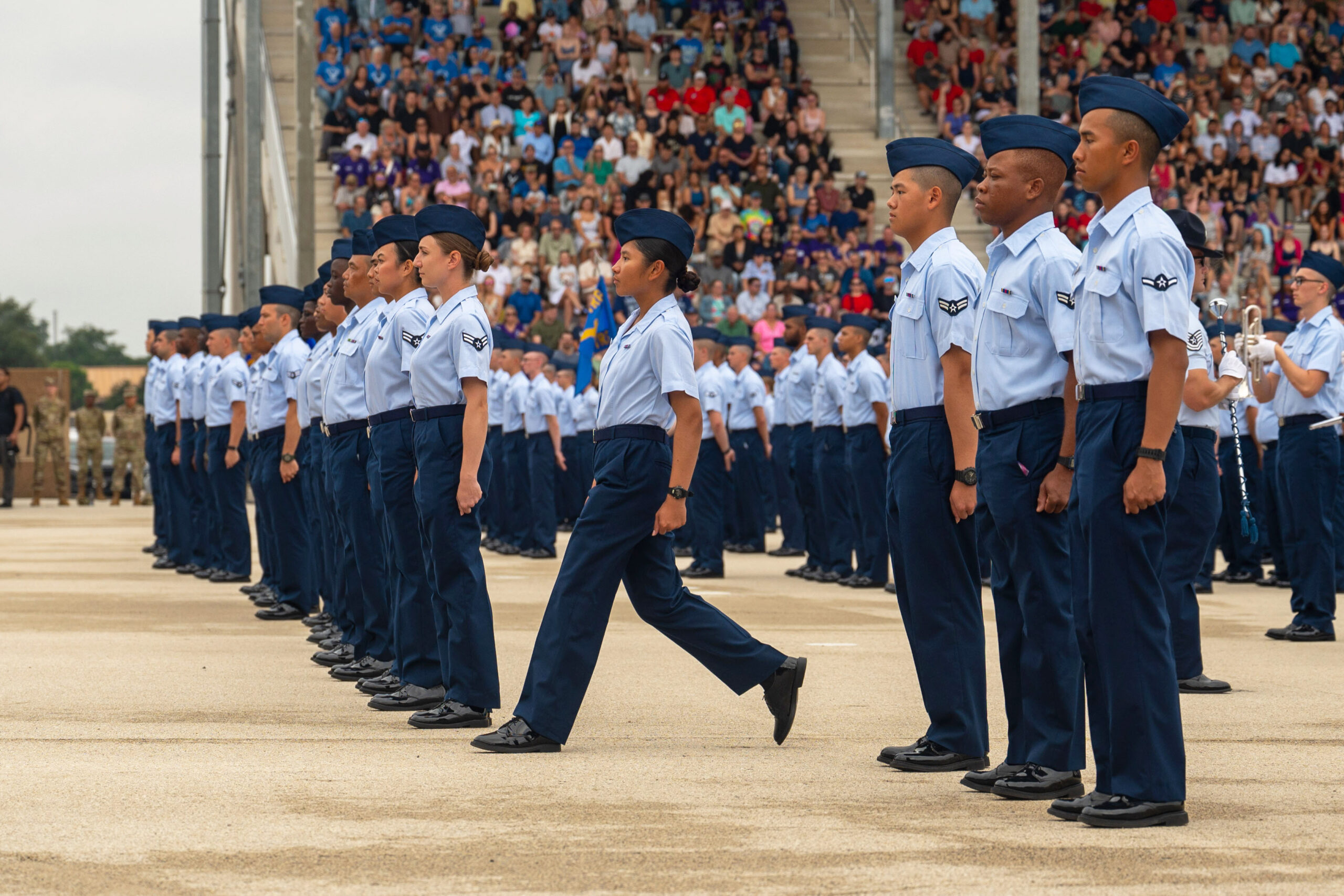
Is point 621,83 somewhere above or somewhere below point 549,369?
above

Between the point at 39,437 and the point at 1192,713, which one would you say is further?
the point at 39,437

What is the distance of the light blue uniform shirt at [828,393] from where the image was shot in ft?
51.7

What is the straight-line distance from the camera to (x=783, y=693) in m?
7.01

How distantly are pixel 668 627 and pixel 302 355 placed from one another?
5473 millimetres

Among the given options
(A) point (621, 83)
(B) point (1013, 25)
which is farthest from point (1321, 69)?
(A) point (621, 83)

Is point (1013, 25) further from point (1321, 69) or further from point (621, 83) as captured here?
point (621, 83)

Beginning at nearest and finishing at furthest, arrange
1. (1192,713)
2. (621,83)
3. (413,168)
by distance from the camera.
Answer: (1192,713) < (413,168) < (621,83)

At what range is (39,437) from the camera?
3259 cm

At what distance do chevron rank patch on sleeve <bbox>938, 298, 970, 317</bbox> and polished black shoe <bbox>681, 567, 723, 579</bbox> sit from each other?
31.6 ft

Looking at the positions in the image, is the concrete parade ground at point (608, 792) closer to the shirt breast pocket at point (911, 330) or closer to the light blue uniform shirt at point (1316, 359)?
the shirt breast pocket at point (911, 330)

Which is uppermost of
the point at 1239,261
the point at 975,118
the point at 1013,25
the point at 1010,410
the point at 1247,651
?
the point at 1013,25

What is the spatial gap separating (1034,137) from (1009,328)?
64cm

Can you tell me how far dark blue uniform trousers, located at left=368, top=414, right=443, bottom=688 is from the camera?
780 centimetres

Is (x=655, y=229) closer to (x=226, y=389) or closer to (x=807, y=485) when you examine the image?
(x=226, y=389)
